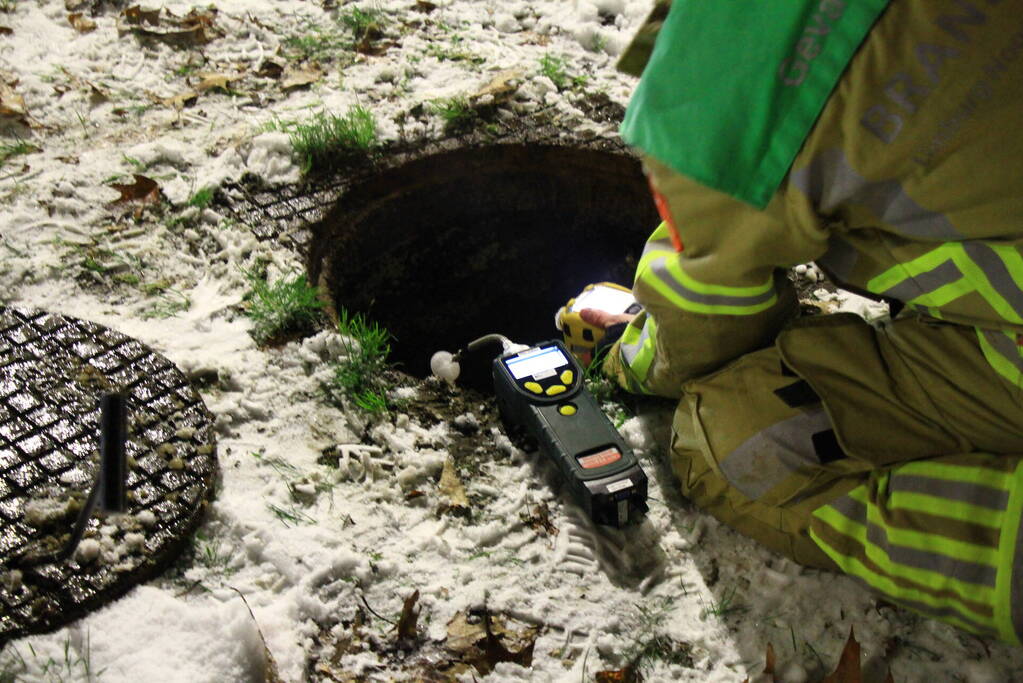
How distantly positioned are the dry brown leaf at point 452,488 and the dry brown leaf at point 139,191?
1.38 meters

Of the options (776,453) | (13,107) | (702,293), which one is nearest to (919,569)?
(776,453)

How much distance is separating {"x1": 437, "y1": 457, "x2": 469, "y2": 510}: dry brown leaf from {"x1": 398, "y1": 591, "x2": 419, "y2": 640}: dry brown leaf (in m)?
0.26

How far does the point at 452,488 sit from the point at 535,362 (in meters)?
0.40

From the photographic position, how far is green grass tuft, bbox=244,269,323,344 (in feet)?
7.50

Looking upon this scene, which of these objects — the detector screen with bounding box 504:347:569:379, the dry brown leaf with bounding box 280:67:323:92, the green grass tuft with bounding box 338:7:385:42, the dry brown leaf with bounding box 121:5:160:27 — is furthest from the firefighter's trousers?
the dry brown leaf with bounding box 121:5:160:27

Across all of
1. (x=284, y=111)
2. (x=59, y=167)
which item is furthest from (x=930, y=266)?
(x=59, y=167)

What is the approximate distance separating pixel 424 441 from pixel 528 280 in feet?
4.19

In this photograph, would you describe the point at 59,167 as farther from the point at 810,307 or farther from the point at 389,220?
the point at 810,307

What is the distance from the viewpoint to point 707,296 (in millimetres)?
1729

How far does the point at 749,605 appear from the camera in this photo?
176 centimetres

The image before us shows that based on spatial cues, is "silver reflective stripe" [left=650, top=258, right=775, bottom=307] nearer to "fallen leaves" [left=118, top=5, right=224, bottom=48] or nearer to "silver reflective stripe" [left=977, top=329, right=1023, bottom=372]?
"silver reflective stripe" [left=977, top=329, right=1023, bottom=372]

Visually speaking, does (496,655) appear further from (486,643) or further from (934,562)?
(934,562)

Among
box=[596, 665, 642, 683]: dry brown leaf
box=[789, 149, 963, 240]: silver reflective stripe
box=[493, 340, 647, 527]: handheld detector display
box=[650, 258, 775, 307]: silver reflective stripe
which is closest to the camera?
box=[789, 149, 963, 240]: silver reflective stripe

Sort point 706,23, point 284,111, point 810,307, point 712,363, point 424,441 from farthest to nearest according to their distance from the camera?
point 284,111 → point 810,307 → point 424,441 → point 712,363 → point 706,23
